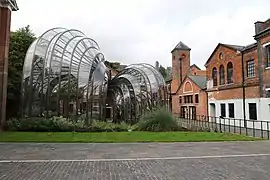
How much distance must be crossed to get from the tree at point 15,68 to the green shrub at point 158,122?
1036 centimetres

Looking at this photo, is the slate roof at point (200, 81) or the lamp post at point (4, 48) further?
the slate roof at point (200, 81)

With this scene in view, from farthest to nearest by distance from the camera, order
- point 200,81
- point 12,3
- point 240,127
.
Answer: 1. point 200,81
2. point 240,127
3. point 12,3

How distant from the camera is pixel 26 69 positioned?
2159cm

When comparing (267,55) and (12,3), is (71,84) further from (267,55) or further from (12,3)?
(267,55)

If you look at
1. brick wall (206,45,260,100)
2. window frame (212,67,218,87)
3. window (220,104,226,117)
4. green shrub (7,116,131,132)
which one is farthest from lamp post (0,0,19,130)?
window frame (212,67,218,87)

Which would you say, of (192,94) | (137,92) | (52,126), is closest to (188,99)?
(192,94)

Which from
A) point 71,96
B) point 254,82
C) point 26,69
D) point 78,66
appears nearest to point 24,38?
point 26,69

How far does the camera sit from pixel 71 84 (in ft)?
70.7

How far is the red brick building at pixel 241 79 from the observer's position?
2419 cm

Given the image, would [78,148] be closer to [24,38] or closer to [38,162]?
[38,162]

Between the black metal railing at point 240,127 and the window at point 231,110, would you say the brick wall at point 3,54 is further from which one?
the window at point 231,110

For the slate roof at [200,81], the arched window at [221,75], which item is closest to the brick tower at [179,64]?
the slate roof at [200,81]

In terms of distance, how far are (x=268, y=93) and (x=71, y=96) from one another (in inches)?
629

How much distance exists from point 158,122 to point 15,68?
42.8 feet
